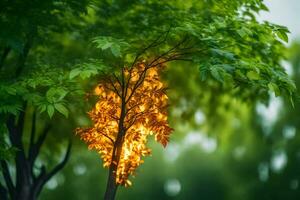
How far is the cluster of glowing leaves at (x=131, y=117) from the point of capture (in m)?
10.4

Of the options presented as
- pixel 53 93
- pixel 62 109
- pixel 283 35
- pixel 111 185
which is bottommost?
pixel 111 185

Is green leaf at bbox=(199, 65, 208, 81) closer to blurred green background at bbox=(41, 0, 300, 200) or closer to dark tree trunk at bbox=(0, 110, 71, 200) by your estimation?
dark tree trunk at bbox=(0, 110, 71, 200)

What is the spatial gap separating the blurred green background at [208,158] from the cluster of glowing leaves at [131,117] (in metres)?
8.09

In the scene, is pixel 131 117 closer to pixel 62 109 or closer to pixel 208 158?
pixel 62 109

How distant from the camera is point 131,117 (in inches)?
414

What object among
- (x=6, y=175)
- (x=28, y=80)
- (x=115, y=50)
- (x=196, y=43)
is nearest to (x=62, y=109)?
(x=115, y=50)

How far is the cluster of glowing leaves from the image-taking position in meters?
10.4

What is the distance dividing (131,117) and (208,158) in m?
36.2

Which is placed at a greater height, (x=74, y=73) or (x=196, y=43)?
(x=196, y=43)

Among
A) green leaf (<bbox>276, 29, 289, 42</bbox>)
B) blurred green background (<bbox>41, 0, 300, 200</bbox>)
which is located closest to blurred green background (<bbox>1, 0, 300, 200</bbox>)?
blurred green background (<bbox>41, 0, 300, 200</bbox>)

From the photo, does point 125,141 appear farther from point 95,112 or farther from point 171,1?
point 171,1

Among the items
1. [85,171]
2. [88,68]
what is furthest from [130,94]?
[85,171]

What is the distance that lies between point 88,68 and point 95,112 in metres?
1.93

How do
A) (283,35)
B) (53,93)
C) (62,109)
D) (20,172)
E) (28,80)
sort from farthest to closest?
(20,172)
(28,80)
(283,35)
(53,93)
(62,109)
